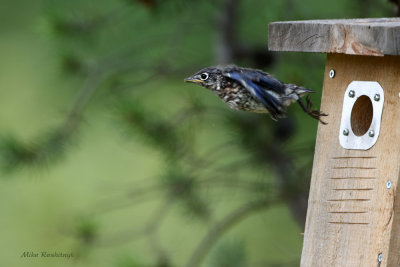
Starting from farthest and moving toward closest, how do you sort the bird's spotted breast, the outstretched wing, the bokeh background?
the bokeh background → the bird's spotted breast → the outstretched wing

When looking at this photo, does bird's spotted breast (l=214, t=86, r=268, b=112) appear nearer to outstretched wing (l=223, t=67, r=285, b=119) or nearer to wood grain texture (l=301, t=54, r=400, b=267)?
outstretched wing (l=223, t=67, r=285, b=119)

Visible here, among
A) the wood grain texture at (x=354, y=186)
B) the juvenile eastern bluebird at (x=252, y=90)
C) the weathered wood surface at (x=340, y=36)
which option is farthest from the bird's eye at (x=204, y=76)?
the wood grain texture at (x=354, y=186)

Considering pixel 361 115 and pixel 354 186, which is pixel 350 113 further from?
pixel 354 186

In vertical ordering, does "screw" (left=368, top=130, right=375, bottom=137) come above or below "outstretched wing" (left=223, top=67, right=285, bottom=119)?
below

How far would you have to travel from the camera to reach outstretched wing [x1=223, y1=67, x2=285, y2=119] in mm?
2268

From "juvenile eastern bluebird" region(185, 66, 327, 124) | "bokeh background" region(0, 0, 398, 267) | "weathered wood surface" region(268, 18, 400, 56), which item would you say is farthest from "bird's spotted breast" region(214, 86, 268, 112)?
"bokeh background" region(0, 0, 398, 267)

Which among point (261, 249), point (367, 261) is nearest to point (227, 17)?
point (367, 261)

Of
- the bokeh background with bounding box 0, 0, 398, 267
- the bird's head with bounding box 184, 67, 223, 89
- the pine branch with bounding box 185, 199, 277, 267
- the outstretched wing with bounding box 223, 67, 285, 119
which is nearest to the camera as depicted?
the outstretched wing with bounding box 223, 67, 285, 119

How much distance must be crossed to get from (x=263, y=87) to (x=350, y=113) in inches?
12.9

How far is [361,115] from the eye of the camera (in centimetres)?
262

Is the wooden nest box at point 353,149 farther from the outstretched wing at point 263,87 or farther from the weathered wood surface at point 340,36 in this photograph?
the outstretched wing at point 263,87

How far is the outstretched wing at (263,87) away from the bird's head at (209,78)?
0.17 feet

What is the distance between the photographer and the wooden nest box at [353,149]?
2.42 meters

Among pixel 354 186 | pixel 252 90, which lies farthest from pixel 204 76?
pixel 354 186
